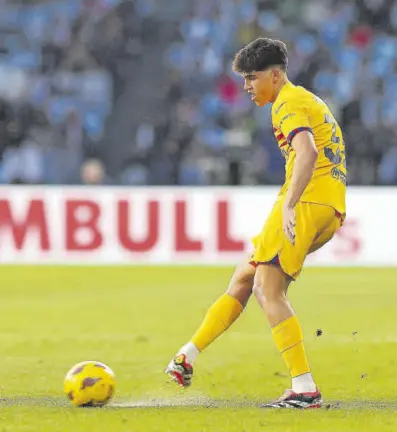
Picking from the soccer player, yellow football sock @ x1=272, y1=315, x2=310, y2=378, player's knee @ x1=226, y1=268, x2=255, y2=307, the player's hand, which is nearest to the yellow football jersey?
the soccer player

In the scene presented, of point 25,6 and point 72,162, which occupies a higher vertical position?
point 25,6

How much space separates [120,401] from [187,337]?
11.5 feet

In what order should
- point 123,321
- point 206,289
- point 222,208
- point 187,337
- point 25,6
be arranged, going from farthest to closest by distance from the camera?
point 25,6, point 222,208, point 206,289, point 123,321, point 187,337

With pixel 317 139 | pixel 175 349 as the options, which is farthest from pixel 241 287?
pixel 175 349

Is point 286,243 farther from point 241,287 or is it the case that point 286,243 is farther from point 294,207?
point 241,287

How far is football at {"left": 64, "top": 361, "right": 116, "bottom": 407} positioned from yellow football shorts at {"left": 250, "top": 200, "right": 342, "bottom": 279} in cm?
100

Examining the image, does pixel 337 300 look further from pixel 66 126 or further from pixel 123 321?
pixel 66 126

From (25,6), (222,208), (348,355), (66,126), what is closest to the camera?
(348,355)

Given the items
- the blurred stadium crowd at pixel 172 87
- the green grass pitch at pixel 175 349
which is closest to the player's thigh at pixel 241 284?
the green grass pitch at pixel 175 349

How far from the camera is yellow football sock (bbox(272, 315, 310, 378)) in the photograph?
6098 millimetres

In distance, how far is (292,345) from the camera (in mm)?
6098

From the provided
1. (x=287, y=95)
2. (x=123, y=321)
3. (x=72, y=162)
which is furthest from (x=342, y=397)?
(x=72, y=162)

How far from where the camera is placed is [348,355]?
8938 mm

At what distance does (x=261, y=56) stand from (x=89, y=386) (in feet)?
6.44
